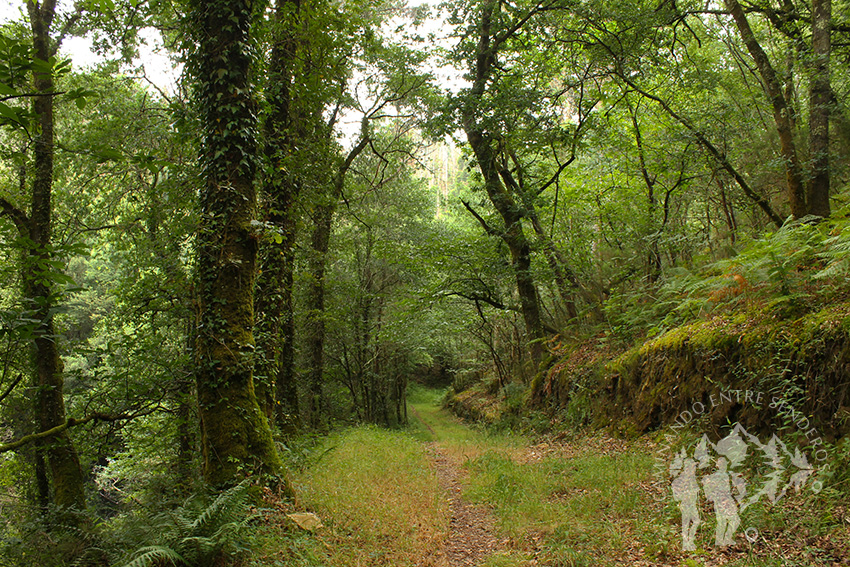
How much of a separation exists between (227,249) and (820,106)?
9.32 metres

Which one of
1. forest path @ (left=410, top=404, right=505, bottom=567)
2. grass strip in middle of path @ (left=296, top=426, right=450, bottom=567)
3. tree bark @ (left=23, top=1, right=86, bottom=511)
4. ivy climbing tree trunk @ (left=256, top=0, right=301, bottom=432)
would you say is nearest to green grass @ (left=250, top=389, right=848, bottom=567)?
grass strip in middle of path @ (left=296, top=426, right=450, bottom=567)

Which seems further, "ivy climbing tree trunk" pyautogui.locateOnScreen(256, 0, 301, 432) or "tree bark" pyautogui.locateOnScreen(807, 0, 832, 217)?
"tree bark" pyautogui.locateOnScreen(807, 0, 832, 217)

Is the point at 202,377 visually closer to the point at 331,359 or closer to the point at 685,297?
the point at 685,297

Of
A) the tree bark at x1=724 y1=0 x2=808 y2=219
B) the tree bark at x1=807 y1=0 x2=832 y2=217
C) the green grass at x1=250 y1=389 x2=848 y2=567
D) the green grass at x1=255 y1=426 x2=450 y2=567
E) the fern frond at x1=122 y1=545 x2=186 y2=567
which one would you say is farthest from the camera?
the tree bark at x1=724 y1=0 x2=808 y2=219

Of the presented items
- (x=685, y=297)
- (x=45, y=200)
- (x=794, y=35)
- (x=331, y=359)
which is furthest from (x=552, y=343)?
(x=45, y=200)

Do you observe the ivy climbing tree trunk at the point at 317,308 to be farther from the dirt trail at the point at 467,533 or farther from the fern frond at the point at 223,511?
the fern frond at the point at 223,511

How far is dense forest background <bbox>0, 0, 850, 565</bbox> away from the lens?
480cm

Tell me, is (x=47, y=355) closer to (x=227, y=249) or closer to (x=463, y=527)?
(x=227, y=249)

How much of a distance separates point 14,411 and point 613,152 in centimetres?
1601

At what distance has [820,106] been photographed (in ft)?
23.3

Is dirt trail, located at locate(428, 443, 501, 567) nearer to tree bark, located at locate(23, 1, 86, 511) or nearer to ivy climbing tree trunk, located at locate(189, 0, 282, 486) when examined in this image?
ivy climbing tree trunk, located at locate(189, 0, 282, 486)

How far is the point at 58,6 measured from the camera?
7988mm

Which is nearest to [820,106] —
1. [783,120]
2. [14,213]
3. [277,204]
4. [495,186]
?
[783,120]

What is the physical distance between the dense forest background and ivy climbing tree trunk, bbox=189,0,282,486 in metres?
0.03
